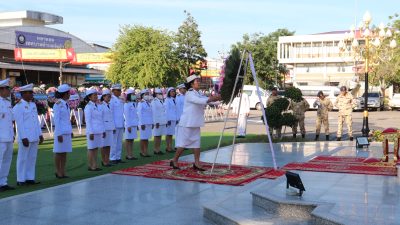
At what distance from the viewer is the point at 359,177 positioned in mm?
8344

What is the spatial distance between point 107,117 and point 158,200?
12.1 ft

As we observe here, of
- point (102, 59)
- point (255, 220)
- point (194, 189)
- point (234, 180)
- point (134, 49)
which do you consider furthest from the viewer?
point (102, 59)

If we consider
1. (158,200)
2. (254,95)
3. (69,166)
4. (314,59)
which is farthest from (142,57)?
(314,59)

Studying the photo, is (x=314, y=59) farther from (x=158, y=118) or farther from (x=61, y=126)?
(x=61, y=126)

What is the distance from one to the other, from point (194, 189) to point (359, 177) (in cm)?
298

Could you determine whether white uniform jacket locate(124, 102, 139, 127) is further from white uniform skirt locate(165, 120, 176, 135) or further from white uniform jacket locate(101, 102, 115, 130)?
white uniform skirt locate(165, 120, 176, 135)

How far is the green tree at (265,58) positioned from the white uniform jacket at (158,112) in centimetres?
4069

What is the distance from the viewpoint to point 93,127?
31.3 ft

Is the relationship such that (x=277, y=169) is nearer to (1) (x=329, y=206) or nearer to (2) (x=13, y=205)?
(1) (x=329, y=206)

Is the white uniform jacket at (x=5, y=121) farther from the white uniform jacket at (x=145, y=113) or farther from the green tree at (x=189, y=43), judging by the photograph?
the green tree at (x=189, y=43)

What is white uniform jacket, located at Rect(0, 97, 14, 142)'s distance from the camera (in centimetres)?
790

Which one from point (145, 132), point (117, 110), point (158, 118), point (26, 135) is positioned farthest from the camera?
point (158, 118)

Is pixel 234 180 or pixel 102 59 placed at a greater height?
pixel 102 59

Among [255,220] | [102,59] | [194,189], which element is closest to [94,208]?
[194,189]
